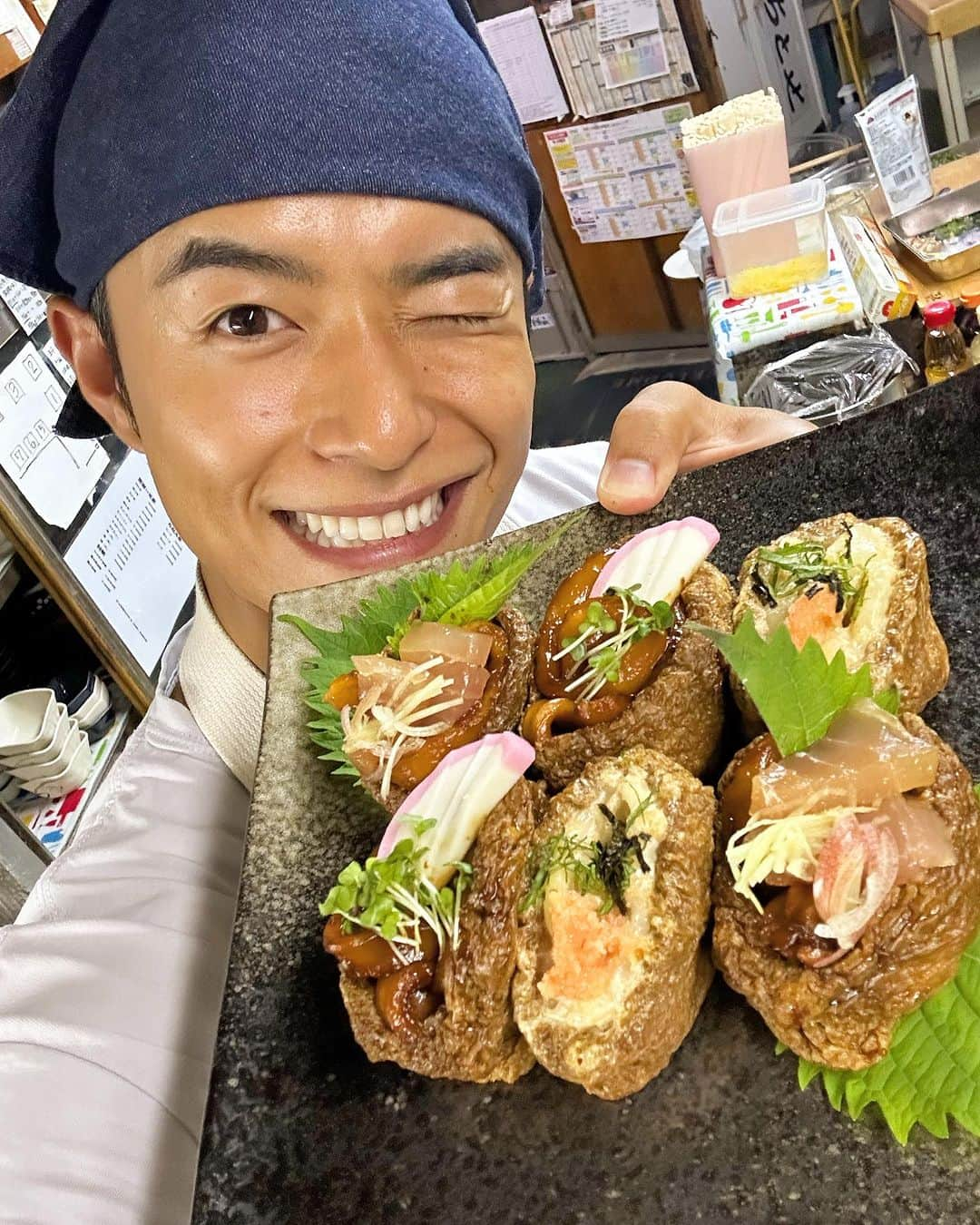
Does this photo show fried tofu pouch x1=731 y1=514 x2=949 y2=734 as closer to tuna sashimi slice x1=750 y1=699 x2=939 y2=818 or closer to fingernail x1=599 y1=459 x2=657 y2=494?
tuna sashimi slice x1=750 y1=699 x2=939 y2=818

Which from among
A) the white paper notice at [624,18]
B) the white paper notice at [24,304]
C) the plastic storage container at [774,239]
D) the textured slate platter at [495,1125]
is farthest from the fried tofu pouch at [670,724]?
the white paper notice at [624,18]

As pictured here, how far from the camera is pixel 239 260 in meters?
1.96

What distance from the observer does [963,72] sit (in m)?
6.18

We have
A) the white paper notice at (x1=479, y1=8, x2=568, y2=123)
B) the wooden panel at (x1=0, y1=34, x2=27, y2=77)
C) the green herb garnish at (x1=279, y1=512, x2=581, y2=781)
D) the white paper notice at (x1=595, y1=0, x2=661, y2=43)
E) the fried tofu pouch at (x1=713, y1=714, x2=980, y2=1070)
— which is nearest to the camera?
the fried tofu pouch at (x1=713, y1=714, x2=980, y2=1070)

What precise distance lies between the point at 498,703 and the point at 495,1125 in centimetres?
87

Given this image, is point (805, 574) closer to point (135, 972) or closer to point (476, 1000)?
point (476, 1000)

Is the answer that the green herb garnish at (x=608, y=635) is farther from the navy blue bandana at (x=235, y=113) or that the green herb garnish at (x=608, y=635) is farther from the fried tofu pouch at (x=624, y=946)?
the navy blue bandana at (x=235, y=113)

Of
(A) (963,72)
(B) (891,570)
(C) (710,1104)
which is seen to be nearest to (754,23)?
(A) (963,72)

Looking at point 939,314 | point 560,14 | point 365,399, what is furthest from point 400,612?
point 560,14

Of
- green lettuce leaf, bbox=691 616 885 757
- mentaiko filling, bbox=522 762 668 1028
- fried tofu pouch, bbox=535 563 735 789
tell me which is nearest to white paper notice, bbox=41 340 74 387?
fried tofu pouch, bbox=535 563 735 789

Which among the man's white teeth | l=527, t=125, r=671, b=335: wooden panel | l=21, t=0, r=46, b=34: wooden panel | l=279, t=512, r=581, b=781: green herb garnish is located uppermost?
l=21, t=0, r=46, b=34: wooden panel

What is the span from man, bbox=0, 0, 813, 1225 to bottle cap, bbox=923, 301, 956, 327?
2123mm

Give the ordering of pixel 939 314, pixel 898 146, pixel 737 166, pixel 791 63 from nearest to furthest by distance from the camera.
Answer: pixel 939 314 → pixel 898 146 → pixel 737 166 → pixel 791 63

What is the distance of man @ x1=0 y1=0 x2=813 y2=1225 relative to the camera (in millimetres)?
1956
